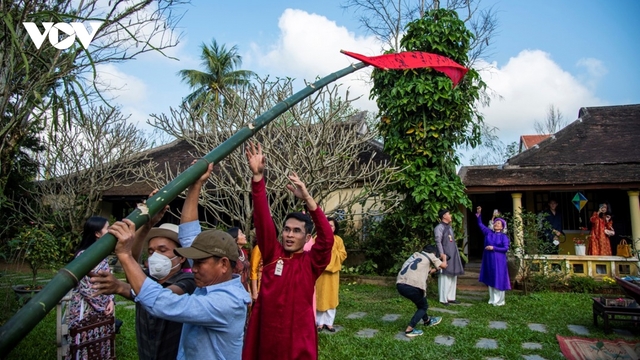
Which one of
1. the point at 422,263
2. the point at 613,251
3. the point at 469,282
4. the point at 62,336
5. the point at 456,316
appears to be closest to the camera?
the point at 62,336

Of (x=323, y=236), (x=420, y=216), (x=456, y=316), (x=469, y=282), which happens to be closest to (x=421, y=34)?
(x=420, y=216)

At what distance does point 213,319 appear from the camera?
2127 millimetres

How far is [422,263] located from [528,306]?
3.25 meters

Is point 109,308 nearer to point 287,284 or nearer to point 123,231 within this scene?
point 287,284

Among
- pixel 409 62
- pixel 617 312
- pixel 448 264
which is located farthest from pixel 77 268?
pixel 448 264

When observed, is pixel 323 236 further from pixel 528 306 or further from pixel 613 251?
pixel 613 251

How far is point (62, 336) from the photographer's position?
14.6 feet

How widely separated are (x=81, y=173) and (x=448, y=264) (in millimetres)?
11465

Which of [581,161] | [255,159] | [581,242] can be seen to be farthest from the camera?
[581,161]

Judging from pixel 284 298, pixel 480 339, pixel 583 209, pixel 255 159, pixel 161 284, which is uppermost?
pixel 583 209

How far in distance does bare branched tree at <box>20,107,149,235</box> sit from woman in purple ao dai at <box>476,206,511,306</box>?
10755mm

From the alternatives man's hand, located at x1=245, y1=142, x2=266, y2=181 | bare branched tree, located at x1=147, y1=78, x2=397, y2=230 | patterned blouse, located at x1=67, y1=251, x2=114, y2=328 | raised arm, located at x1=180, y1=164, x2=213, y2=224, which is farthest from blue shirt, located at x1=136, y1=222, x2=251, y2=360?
bare branched tree, located at x1=147, y1=78, x2=397, y2=230

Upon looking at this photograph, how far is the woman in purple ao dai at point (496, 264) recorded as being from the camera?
861cm

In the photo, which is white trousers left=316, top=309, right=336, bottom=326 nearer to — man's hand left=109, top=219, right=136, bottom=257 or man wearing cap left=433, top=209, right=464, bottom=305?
man wearing cap left=433, top=209, right=464, bottom=305
